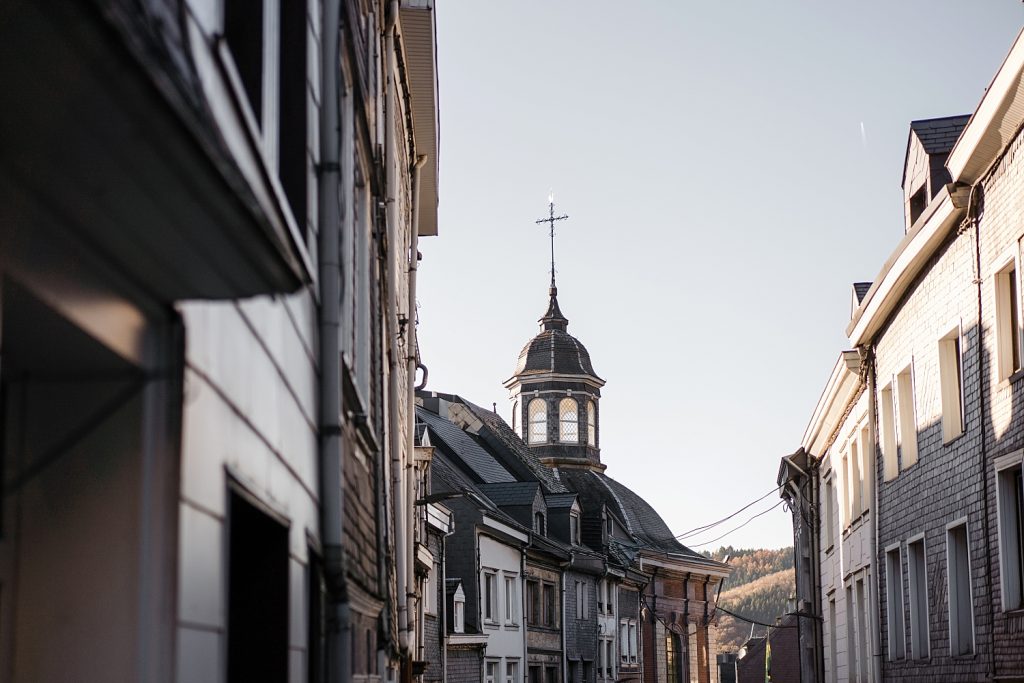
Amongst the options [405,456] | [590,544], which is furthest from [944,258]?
[590,544]

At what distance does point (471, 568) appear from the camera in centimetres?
3178

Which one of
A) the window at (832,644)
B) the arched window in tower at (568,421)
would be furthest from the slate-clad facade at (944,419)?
the arched window in tower at (568,421)

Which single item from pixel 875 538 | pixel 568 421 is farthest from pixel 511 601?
pixel 568 421

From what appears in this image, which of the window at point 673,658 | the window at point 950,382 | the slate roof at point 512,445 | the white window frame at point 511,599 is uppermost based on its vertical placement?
the slate roof at point 512,445

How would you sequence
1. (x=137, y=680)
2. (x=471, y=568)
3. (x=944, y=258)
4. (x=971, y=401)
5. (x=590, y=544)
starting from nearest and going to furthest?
(x=137, y=680), (x=971, y=401), (x=944, y=258), (x=471, y=568), (x=590, y=544)

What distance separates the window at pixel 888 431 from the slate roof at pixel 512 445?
26144 mm

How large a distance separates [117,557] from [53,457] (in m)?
0.31

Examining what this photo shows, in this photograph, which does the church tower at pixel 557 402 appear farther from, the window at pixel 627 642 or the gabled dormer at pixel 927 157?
the gabled dormer at pixel 927 157

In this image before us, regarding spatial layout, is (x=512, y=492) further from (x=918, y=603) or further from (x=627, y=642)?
(x=918, y=603)

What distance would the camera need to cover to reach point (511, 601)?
35.7 metres

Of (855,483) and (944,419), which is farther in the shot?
(855,483)

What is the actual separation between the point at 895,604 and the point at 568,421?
40759 mm

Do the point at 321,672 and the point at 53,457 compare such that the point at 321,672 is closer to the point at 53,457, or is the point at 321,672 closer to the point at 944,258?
the point at 53,457

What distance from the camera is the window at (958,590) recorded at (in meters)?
16.0
